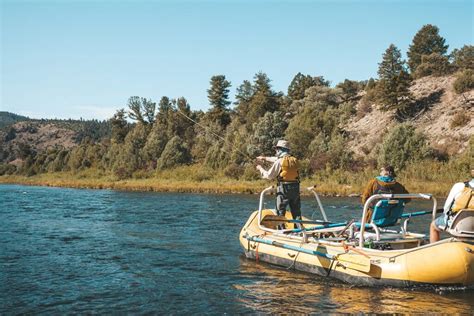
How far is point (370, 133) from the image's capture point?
4784 cm

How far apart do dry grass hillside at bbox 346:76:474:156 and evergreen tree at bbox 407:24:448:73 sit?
8229 millimetres

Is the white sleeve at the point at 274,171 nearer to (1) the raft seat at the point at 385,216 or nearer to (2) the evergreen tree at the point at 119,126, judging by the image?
(1) the raft seat at the point at 385,216

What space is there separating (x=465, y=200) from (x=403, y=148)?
29.6 m

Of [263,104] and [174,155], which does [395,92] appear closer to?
[263,104]

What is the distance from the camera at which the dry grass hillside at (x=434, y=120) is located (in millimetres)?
40219

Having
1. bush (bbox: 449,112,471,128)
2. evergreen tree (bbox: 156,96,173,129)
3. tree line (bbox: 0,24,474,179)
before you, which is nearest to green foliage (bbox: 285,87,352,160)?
tree line (bbox: 0,24,474,179)

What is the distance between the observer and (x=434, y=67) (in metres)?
53.7

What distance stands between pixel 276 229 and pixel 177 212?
1072cm

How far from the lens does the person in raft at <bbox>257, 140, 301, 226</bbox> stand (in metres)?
11.0

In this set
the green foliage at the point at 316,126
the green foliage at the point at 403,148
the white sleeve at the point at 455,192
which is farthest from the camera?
the green foliage at the point at 316,126

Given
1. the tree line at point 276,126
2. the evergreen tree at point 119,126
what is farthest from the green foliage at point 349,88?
the evergreen tree at point 119,126

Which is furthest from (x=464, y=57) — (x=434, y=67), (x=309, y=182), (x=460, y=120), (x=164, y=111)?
(x=164, y=111)

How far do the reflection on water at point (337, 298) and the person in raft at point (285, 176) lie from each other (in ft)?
7.36

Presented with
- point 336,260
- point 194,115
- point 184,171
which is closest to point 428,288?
point 336,260
